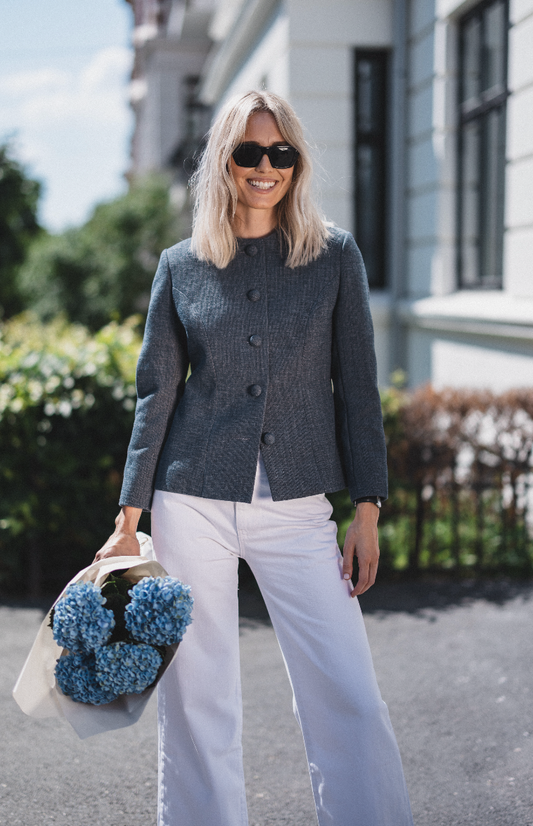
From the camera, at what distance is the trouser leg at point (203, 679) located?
198cm

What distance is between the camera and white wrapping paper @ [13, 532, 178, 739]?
1842 millimetres

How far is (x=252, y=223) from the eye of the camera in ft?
6.90

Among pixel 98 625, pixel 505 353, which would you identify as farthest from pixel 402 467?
pixel 98 625

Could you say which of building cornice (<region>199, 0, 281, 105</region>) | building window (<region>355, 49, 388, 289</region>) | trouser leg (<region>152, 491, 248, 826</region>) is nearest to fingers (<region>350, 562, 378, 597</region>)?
trouser leg (<region>152, 491, 248, 826</region>)

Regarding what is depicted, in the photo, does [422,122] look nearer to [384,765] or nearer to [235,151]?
[235,151]

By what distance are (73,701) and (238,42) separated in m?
9.91

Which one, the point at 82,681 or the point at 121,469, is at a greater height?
the point at 82,681

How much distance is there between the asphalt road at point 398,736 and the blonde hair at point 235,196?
174 cm

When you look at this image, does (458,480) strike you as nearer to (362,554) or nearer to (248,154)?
(362,554)

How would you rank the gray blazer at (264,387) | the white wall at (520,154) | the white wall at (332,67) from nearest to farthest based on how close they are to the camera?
the gray blazer at (264,387) < the white wall at (520,154) < the white wall at (332,67)

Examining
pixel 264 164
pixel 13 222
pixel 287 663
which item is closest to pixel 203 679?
pixel 287 663

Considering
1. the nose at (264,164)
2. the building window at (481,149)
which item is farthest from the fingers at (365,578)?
the building window at (481,149)

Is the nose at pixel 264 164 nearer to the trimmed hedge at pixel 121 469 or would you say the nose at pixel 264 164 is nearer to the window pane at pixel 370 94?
the trimmed hedge at pixel 121 469

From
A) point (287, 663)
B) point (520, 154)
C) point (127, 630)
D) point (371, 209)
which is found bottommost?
point (287, 663)
